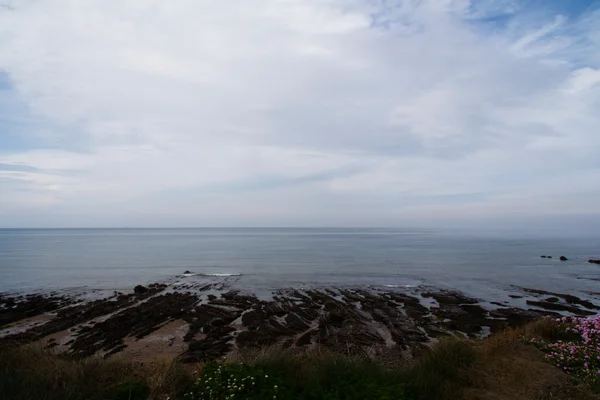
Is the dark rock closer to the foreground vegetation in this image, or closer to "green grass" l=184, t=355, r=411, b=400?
the foreground vegetation

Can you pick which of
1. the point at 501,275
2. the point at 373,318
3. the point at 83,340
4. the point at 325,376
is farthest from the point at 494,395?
the point at 501,275

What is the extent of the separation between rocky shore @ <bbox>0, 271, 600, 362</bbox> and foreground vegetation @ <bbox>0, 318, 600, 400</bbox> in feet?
17.0

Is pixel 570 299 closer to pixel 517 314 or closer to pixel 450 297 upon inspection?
pixel 517 314

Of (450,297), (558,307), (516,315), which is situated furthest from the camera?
(450,297)

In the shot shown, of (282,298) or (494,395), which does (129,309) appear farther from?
(494,395)

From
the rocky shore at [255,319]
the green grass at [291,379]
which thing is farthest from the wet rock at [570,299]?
the green grass at [291,379]

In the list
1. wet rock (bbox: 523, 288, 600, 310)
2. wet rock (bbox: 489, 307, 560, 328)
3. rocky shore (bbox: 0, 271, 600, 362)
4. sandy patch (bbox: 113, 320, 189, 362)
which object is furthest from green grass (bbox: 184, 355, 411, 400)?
wet rock (bbox: 523, 288, 600, 310)

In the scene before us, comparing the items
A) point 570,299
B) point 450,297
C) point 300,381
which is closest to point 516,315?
point 450,297

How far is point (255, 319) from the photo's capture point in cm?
1845

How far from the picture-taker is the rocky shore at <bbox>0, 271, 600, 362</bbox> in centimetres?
1448

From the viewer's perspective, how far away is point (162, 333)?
53.4ft

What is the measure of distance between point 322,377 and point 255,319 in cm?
1259

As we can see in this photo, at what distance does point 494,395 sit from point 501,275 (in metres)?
34.0

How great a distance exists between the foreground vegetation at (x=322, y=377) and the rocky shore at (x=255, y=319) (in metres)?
5.18
